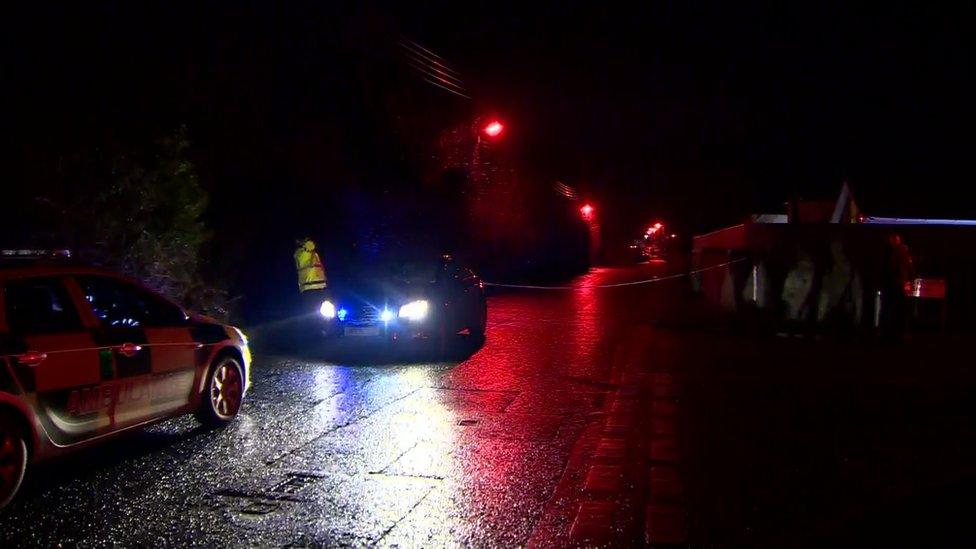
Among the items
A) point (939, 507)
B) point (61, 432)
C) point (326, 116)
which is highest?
point (326, 116)

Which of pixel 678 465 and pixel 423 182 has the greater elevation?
pixel 423 182

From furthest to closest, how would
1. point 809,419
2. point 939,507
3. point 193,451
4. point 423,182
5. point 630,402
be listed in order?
point 423,182
point 630,402
point 809,419
point 193,451
point 939,507

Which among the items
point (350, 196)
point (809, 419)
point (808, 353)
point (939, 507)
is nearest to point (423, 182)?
point (350, 196)

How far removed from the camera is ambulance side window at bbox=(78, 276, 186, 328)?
682 cm

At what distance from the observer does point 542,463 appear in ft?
21.1

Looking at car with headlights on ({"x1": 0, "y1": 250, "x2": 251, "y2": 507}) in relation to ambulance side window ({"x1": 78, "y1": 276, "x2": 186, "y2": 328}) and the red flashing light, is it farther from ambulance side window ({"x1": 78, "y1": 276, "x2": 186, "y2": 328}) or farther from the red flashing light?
the red flashing light

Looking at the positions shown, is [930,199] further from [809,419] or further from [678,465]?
[678,465]

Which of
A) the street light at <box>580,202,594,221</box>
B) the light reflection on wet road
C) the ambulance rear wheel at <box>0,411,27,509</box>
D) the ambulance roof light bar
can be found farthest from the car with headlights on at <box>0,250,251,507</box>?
the street light at <box>580,202,594,221</box>

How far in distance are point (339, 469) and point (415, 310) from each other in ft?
18.8

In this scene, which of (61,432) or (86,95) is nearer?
(61,432)

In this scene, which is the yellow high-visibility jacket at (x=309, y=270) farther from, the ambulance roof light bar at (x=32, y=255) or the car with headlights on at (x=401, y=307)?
the ambulance roof light bar at (x=32, y=255)

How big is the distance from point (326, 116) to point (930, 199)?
18.2 metres

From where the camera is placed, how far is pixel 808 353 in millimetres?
11727

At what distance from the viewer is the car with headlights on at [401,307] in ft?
39.0
